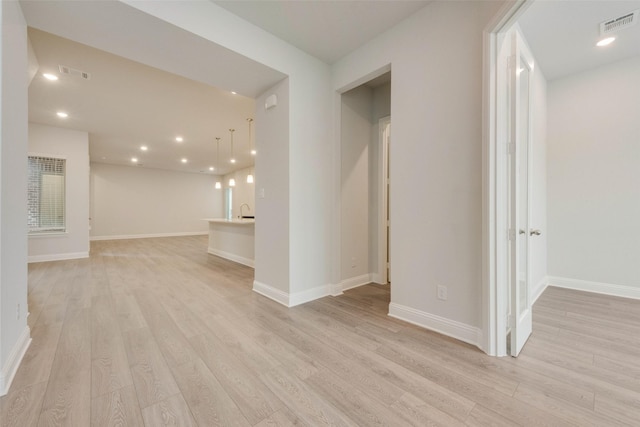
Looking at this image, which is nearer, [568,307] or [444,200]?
[444,200]

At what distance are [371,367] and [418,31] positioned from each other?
2.95 m

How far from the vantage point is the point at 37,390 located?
4.99 feet

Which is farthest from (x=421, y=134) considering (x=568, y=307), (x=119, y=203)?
(x=119, y=203)

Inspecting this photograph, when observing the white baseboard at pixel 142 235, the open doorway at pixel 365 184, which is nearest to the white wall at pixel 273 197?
the open doorway at pixel 365 184

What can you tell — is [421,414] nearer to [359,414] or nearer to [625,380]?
[359,414]

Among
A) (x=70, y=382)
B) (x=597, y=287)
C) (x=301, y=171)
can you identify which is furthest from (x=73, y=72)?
(x=597, y=287)

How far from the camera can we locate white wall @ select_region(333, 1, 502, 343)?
2.07 m

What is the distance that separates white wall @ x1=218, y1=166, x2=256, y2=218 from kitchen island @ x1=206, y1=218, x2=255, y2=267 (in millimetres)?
4633

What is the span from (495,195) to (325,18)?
7.46 feet

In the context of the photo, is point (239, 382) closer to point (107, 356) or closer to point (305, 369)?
point (305, 369)

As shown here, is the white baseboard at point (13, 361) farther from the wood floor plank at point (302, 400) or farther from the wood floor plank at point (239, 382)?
the wood floor plank at point (302, 400)

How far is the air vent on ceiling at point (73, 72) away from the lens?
11.1ft

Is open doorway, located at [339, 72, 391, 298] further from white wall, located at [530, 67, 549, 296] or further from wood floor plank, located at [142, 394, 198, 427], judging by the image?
wood floor plank, located at [142, 394, 198, 427]

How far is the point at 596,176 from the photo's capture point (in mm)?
3346
